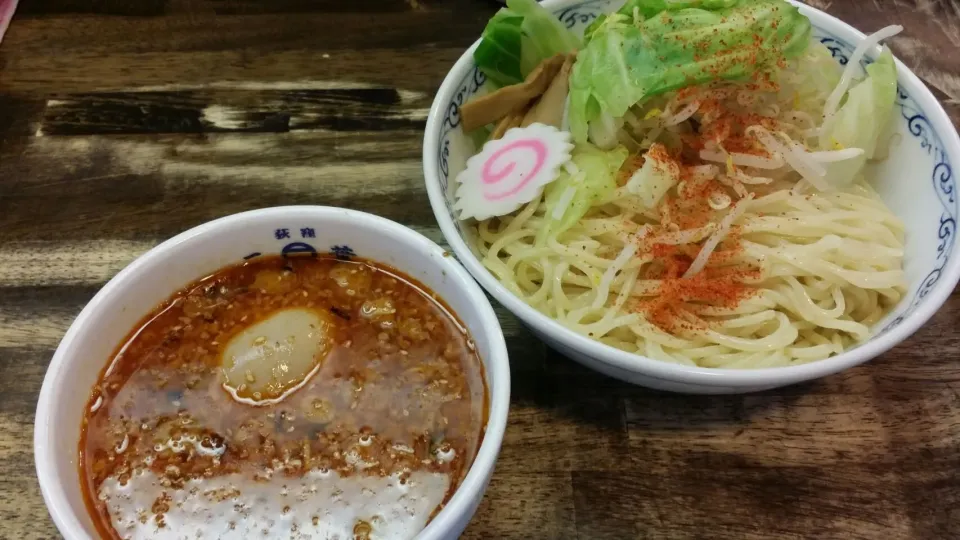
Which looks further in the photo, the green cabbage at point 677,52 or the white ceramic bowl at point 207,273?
the green cabbage at point 677,52

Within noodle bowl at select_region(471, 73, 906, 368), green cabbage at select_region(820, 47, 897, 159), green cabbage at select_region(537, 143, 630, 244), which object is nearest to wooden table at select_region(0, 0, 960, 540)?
noodle bowl at select_region(471, 73, 906, 368)

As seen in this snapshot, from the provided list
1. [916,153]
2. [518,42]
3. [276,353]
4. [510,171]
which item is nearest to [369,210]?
[510,171]

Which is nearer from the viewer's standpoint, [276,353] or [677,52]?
[276,353]

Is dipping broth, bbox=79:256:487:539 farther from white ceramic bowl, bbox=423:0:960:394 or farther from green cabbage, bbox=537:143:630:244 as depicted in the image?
green cabbage, bbox=537:143:630:244

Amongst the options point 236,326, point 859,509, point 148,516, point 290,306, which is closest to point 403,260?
point 290,306

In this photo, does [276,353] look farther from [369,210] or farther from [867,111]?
[867,111]

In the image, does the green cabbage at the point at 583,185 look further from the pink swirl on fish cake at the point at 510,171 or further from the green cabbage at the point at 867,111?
the green cabbage at the point at 867,111

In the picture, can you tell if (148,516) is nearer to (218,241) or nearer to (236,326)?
(236,326)

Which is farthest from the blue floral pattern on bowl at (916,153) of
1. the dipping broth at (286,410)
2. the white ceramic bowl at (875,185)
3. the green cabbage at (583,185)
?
the dipping broth at (286,410)
